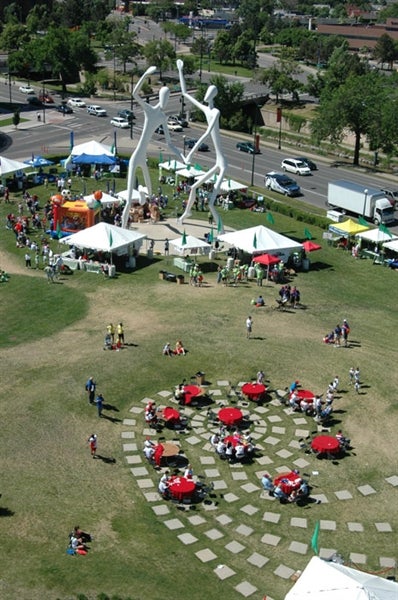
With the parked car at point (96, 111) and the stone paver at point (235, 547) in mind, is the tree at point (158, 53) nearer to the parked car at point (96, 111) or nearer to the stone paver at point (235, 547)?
the parked car at point (96, 111)

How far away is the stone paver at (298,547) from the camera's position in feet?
94.6

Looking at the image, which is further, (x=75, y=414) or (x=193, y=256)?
(x=193, y=256)

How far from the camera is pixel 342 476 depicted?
1309 inches

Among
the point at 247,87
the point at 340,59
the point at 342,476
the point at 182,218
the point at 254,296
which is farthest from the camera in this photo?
the point at 340,59

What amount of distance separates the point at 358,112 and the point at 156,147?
22.9 metres

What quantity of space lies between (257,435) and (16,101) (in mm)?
95944

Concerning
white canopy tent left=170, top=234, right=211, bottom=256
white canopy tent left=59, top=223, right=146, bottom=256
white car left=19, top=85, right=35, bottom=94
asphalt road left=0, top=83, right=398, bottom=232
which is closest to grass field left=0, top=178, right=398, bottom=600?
white canopy tent left=170, top=234, right=211, bottom=256

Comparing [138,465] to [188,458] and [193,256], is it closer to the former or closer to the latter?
[188,458]

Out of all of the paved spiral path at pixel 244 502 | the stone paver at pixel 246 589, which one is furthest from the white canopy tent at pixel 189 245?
the stone paver at pixel 246 589

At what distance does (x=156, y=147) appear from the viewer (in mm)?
94875

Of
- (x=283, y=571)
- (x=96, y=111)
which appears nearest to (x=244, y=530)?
(x=283, y=571)

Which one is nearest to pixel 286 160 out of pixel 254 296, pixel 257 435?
pixel 254 296

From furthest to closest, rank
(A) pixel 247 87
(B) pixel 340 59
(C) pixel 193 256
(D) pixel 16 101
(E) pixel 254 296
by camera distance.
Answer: (B) pixel 340 59 < (A) pixel 247 87 < (D) pixel 16 101 < (C) pixel 193 256 < (E) pixel 254 296

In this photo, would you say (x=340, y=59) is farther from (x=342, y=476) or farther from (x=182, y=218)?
(x=342, y=476)
